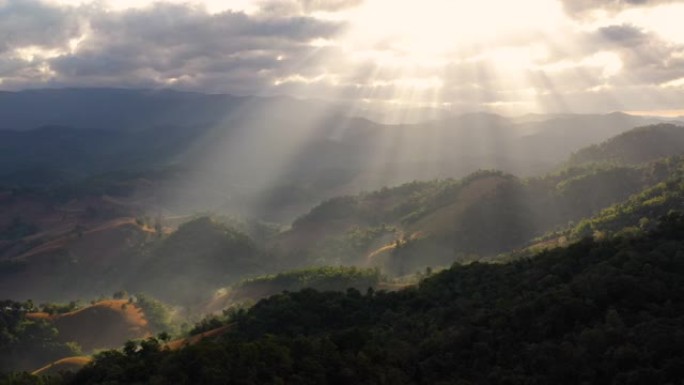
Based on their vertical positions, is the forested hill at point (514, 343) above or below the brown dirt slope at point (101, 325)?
above

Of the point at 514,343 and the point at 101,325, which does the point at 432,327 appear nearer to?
the point at 514,343

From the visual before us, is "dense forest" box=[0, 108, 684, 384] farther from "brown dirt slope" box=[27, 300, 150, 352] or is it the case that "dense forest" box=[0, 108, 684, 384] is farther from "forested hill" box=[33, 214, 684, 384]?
"brown dirt slope" box=[27, 300, 150, 352]

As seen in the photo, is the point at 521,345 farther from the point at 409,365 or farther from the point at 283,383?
the point at 283,383

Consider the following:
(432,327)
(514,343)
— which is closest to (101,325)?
(432,327)

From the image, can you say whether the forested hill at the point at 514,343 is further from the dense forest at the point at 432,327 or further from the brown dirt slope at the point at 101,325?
the brown dirt slope at the point at 101,325

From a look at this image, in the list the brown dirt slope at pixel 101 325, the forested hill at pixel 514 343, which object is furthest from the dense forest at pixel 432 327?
the brown dirt slope at pixel 101 325

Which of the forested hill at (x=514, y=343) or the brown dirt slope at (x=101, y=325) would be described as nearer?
the forested hill at (x=514, y=343)

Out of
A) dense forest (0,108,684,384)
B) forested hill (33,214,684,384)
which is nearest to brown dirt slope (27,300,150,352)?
dense forest (0,108,684,384)

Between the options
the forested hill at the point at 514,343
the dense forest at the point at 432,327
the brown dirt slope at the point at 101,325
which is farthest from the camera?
the brown dirt slope at the point at 101,325

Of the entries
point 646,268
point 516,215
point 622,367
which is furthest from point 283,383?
point 516,215
